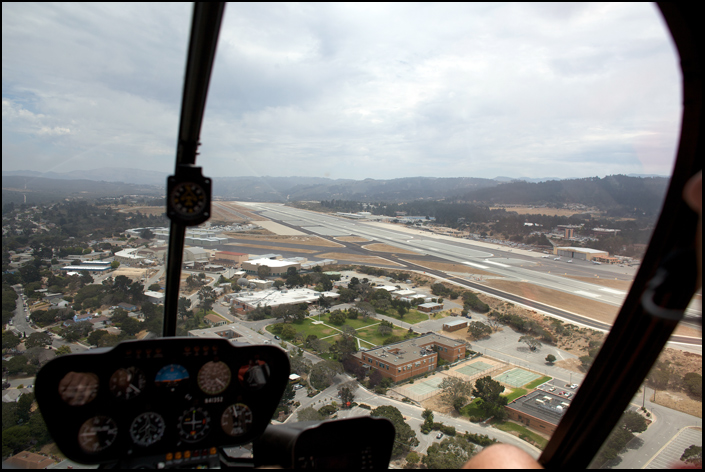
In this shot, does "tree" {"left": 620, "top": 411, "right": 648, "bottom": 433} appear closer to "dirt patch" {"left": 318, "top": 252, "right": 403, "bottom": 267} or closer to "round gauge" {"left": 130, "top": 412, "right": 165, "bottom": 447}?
"round gauge" {"left": 130, "top": 412, "right": 165, "bottom": 447}

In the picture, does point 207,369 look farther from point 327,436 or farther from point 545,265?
point 545,265

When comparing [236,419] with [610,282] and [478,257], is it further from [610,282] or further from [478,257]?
[478,257]

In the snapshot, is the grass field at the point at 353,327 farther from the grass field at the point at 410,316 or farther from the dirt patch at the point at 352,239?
the dirt patch at the point at 352,239

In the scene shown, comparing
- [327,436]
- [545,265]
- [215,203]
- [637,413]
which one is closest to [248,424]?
[327,436]

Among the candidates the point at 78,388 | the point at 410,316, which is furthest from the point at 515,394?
the point at 78,388

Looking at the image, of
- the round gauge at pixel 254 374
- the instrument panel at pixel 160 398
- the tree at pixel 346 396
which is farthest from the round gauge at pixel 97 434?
the tree at pixel 346 396

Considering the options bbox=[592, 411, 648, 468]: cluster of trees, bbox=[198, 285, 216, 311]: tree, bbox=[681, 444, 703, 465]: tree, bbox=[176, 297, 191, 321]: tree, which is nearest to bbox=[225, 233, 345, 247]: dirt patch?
bbox=[198, 285, 216, 311]: tree
